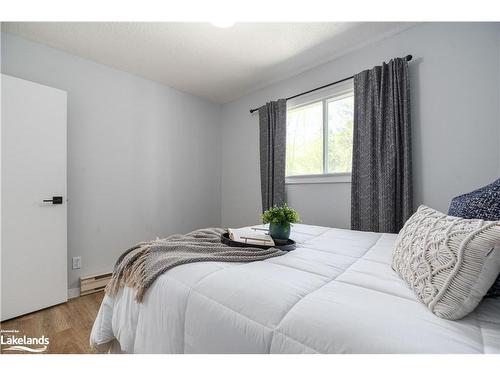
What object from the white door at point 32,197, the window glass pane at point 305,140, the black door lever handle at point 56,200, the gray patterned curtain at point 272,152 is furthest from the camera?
the gray patterned curtain at point 272,152

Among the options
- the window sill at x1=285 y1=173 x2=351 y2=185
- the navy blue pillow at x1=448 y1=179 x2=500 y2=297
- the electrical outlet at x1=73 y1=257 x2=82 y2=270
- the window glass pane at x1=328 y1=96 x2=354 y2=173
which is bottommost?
the electrical outlet at x1=73 y1=257 x2=82 y2=270

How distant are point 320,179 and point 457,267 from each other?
1.97 meters

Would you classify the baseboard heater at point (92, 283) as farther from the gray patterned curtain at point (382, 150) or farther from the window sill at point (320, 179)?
the gray patterned curtain at point (382, 150)

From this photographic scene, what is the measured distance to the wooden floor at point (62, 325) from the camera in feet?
4.97

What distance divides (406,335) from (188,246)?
3.03 ft

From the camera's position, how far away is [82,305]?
6.89 ft

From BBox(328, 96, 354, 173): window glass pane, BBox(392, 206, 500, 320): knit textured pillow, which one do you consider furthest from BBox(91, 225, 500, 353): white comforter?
BBox(328, 96, 354, 173): window glass pane

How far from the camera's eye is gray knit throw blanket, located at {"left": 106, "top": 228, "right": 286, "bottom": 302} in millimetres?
943

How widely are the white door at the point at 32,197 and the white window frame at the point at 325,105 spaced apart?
93.3 inches

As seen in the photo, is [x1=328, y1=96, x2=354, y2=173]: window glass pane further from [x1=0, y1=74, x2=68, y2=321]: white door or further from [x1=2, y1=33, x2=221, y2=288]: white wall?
[x1=0, y1=74, x2=68, y2=321]: white door

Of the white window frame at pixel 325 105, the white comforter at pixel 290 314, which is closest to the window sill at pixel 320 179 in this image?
the white window frame at pixel 325 105

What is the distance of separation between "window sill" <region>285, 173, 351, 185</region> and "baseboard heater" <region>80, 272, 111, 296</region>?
231 cm
